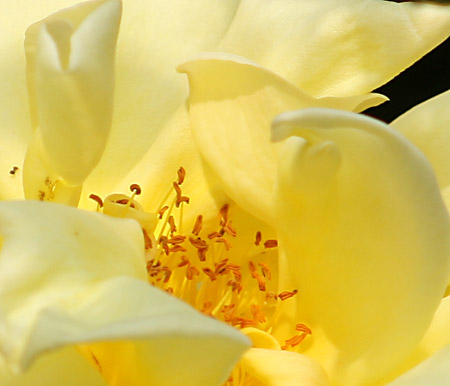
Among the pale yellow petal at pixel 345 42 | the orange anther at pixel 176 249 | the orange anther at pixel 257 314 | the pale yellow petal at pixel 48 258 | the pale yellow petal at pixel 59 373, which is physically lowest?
the orange anther at pixel 257 314

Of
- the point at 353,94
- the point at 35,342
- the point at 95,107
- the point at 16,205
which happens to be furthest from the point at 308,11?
the point at 35,342

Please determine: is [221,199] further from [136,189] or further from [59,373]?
[59,373]

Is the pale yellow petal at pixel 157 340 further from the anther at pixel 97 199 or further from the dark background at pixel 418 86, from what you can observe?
the dark background at pixel 418 86

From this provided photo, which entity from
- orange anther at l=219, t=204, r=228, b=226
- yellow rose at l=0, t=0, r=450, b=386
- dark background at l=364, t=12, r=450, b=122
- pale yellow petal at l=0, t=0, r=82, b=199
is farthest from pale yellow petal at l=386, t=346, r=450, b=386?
dark background at l=364, t=12, r=450, b=122

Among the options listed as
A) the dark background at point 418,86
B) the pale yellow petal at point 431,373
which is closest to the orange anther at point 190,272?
the pale yellow petal at point 431,373

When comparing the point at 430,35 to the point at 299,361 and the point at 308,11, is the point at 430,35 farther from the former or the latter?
the point at 299,361

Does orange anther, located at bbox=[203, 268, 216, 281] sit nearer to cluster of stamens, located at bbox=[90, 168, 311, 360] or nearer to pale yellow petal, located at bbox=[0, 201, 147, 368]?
cluster of stamens, located at bbox=[90, 168, 311, 360]
